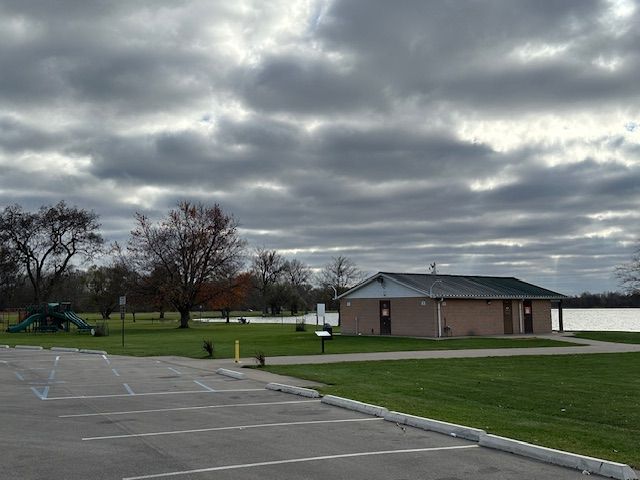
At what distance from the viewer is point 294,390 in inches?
611

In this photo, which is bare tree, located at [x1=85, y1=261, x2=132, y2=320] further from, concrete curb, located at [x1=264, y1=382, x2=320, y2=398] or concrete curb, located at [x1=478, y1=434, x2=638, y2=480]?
concrete curb, located at [x1=478, y1=434, x2=638, y2=480]

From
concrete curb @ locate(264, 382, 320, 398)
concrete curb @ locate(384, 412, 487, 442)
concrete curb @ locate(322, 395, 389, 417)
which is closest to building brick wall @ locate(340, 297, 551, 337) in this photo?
concrete curb @ locate(264, 382, 320, 398)

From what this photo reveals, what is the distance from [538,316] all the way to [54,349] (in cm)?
3205

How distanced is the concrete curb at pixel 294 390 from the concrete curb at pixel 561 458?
5.95 meters

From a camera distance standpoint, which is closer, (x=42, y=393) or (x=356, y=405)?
(x=356, y=405)

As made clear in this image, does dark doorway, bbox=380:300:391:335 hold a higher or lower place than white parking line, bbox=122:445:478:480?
higher

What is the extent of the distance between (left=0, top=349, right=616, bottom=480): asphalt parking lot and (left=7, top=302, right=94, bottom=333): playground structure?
45.2m

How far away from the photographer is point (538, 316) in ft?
154

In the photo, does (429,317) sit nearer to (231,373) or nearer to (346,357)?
(346,357)

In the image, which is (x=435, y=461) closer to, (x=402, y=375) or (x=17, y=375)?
(x=402, y=375)

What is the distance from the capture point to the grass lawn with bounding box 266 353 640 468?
33.3 ft

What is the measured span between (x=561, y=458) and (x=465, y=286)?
3651 centimetres

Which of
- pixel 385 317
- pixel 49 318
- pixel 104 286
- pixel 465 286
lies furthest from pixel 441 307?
pixel 104 286

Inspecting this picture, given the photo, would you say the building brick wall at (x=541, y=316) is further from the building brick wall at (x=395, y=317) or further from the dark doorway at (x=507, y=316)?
the building brick wall at (x=395, y=317)
